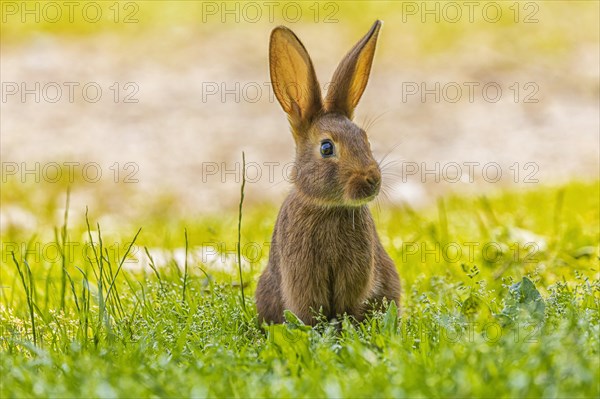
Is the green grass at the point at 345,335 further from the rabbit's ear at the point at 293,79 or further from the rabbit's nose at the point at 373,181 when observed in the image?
the rabbit's ear at the point at 293,79

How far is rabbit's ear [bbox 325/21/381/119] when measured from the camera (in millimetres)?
4148

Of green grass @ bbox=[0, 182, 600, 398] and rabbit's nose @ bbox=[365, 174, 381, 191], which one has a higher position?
rabbit's nose @ bbox=[365, 174, 381, 191]

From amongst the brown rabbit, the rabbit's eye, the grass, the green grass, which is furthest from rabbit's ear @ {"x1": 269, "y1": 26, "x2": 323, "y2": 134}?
the grass

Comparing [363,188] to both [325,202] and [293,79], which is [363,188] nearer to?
[325,202]

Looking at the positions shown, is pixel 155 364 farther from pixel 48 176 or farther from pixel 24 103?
pixel 24 103

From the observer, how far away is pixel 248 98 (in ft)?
38.2

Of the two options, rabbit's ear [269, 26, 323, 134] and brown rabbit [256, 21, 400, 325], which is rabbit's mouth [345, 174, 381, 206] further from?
rabbit's ear [269, 26, 323, 134]

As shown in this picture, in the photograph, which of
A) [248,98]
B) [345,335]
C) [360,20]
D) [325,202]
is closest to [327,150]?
[325,202]

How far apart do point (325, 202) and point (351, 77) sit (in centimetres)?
63

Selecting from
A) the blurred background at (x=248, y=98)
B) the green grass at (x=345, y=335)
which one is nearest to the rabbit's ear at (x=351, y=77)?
the green grass at (x=345, y=335)

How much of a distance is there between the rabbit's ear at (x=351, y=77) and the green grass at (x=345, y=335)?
3.11 ft

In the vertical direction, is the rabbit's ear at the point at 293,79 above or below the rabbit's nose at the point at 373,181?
above

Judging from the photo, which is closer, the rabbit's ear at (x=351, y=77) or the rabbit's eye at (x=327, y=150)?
the rabbit's eye at (x=327, y=150)

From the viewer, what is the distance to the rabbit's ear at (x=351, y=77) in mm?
4148
